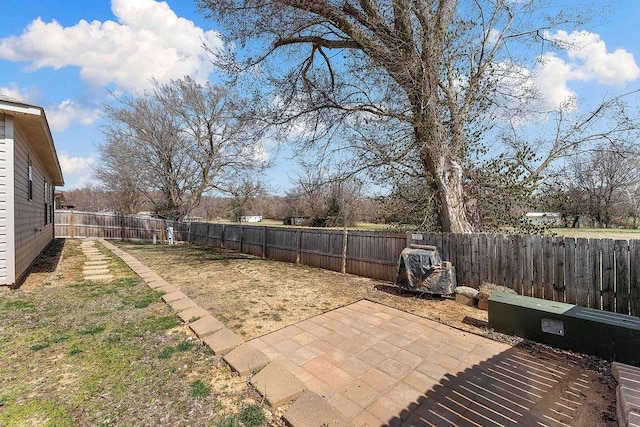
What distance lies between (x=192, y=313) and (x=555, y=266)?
17.2 ft

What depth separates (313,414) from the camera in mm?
1932

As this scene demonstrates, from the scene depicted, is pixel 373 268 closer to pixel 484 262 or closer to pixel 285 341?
pixel 484 262

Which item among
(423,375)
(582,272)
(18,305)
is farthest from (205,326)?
(582,272)

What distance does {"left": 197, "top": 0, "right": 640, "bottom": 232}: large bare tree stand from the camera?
20.0ft

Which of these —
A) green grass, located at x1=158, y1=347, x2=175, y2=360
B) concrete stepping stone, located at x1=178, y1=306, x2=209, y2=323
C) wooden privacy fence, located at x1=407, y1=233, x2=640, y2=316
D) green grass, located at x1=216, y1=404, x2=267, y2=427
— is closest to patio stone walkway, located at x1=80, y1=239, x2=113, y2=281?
concrete stepping stone, located at x1=178, y1=306, x2=209, y2=323

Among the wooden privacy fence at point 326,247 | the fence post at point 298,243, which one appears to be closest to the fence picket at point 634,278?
the wooden privacy fence at point 326,247

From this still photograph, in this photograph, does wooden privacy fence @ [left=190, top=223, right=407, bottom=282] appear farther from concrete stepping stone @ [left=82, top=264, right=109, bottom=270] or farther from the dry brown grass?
concrete stepping stone @ [left=82, top=264, right=109, bottom=270]

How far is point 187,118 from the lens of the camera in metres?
17.7

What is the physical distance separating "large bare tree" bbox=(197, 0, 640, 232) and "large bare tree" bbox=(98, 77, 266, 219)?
940cm

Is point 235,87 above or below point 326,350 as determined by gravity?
above

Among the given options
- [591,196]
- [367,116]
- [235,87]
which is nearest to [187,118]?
[235,87]

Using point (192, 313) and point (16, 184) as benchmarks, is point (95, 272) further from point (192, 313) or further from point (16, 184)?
point (192, 313)

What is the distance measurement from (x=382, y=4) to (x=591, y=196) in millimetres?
32614

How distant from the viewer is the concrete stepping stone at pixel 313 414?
185 cm
